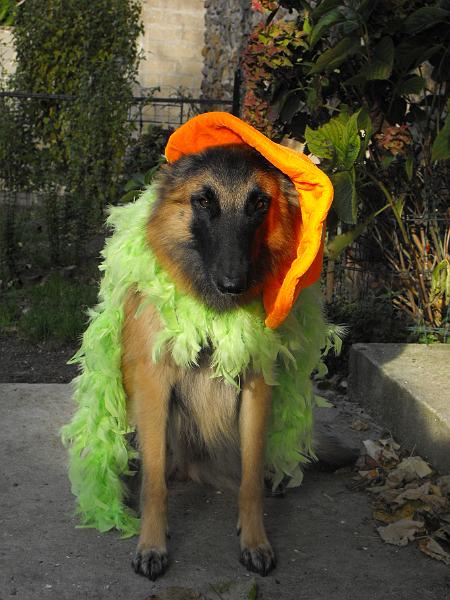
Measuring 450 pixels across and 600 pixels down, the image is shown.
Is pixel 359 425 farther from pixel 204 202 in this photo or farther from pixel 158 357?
pixel 204 202

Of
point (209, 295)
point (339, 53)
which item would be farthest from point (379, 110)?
point (209, 295)

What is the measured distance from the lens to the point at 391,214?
17.2ft

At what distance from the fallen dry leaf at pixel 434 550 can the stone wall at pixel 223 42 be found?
898cm

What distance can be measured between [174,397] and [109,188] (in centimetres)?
572

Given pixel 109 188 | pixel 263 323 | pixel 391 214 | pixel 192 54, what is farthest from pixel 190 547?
pixel 192 54

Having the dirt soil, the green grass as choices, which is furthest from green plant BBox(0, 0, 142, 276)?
the dirt soil

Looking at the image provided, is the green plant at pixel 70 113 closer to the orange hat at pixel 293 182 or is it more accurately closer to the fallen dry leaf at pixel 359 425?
the fallen dry leaf at pixel 359 425

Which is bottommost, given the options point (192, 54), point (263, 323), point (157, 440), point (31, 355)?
point (31, 355)

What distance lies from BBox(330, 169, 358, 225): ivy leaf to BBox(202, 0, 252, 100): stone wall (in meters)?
7.17

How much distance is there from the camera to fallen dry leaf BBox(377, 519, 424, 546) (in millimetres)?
3154

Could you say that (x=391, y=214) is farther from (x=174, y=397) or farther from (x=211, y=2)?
(x=211, y=2)

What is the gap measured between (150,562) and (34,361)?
2975mm

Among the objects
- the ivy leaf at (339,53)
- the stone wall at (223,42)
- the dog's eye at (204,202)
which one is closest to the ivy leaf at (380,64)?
the ivy leaf at (339,53)

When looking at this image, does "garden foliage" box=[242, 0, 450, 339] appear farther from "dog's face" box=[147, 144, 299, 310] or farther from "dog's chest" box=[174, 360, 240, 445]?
"dog's chest" box=[174, 360, 240, 445]
